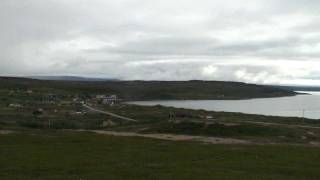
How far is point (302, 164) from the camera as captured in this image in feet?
102

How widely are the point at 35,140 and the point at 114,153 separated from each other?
15.0m

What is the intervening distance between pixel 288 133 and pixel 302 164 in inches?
1459

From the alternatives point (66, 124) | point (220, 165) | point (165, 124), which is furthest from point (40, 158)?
point (66, 124)

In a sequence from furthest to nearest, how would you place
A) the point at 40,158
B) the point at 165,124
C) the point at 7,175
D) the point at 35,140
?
1. the point at 165,124
2. the point at 35,140
3. the point at 40,158
4. the point at 7,175

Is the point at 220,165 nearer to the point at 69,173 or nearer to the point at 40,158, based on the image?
the point at 69,173

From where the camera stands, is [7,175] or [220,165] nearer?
[7,175]

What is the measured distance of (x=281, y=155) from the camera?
119 ft

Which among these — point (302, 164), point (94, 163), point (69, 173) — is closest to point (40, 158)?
point (94, 163)

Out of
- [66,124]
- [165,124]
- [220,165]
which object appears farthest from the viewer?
[66,124]

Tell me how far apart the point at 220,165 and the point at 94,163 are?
699 cm

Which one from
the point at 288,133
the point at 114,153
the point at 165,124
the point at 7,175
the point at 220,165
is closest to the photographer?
the point at 7,175

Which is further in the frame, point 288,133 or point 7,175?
point 288,133

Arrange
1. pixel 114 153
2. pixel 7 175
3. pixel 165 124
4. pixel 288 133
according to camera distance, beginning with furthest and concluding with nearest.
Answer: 1. pixel 165 124
2. pixel 288 133
3. pixel 114 153
4. pixel 7 175

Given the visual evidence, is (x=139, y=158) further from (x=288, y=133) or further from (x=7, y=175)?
(x=288, y=133)
